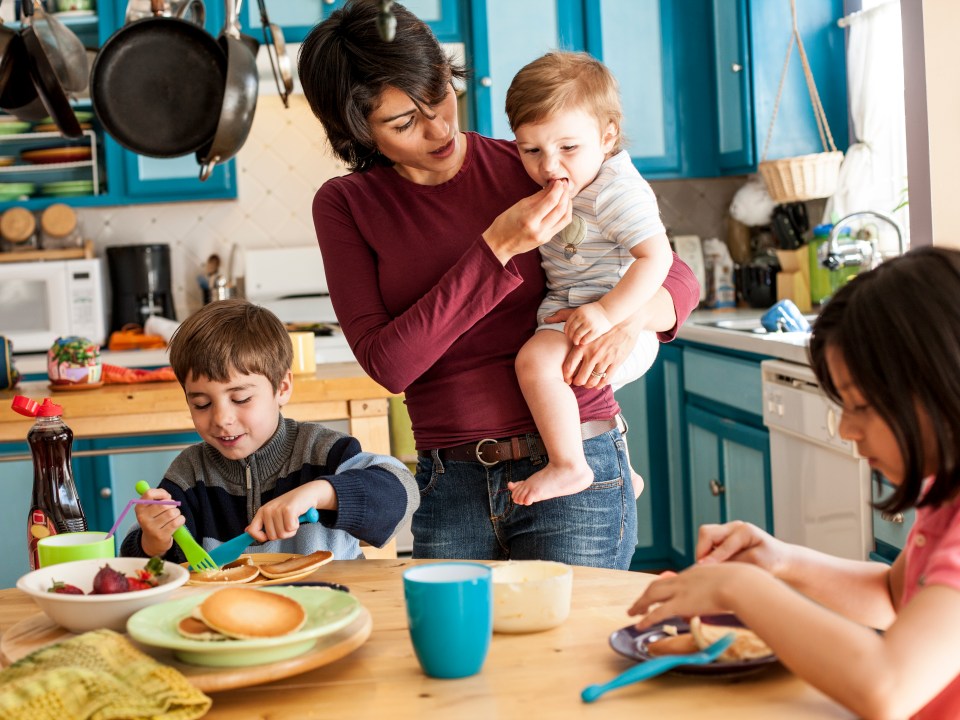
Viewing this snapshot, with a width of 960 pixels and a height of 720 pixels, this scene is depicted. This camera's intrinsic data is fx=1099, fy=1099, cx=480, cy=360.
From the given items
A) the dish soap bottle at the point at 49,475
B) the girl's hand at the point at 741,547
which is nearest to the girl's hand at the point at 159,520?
the dish soap bottle at the point at 49,475

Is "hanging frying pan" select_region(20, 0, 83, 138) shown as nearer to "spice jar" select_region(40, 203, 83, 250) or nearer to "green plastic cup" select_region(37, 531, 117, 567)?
"green plastic cup" select_region(37, 531, 117, 567)

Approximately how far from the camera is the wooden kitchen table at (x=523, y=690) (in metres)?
A: 0.92

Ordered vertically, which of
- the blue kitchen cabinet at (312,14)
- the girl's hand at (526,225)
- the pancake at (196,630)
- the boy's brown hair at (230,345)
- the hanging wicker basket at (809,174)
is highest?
the blue kitchen cabinet at (312,14)

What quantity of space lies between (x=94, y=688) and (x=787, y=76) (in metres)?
3.58

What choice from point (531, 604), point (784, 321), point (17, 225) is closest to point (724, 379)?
point (784, 321)

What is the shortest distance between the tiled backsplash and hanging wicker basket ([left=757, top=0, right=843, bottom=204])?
2.45 feet

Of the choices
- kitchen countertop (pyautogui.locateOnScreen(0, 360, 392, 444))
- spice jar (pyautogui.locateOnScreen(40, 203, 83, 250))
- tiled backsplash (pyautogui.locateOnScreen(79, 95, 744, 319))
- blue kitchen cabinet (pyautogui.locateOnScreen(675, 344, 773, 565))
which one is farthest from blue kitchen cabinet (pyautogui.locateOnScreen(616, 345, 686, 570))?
spice jar (pyautogui.locateOnScreen(40, 203, 83, 250))

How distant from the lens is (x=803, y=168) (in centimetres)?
368

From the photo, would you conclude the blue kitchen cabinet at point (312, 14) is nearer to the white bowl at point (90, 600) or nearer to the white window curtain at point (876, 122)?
the white window curtain at point (876, 122)

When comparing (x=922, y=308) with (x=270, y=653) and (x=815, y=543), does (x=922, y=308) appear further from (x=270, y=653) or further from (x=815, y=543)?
(x=815, y=543)

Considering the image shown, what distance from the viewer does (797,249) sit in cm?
397

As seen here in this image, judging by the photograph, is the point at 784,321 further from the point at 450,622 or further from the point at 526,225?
the point at 450,622

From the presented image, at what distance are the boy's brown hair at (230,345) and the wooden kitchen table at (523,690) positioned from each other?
694 millimetres

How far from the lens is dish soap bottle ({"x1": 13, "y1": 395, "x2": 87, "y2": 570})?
154 cm
